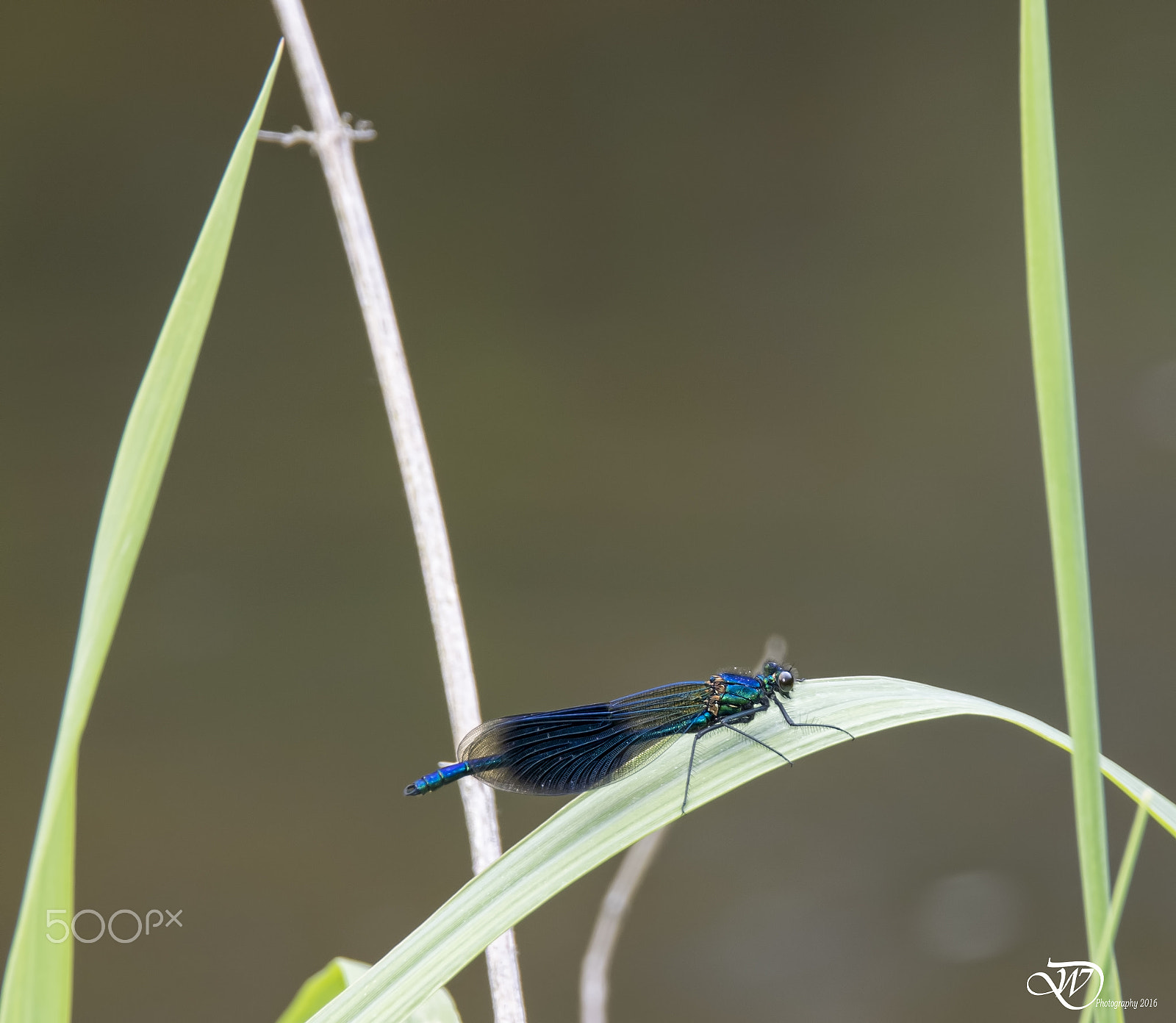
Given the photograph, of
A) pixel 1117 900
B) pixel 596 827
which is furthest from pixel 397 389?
pixel 1117 900

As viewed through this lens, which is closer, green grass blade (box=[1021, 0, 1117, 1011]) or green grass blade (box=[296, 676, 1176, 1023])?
green grass blade (box=[1021, 0, 1117, 1011])

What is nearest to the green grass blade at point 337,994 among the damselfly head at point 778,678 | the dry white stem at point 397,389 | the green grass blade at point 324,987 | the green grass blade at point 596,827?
the green grass blade at point 324,987

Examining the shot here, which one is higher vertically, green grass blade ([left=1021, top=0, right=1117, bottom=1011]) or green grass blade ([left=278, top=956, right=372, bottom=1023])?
green grass blade ([left=1021, top=0, right=1117, bottom=1011])

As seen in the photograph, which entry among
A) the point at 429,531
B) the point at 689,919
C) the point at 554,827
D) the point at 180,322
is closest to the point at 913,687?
the point at 554,827

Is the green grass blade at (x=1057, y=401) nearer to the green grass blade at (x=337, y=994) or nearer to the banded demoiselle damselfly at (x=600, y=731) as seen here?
the banded demoiselle damselfly at (x=600, y=731)

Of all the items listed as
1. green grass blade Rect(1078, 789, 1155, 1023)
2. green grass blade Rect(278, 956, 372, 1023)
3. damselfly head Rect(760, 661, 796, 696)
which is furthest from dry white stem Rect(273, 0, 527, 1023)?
green grass blade Rect(1078, 789, 1155, 1023)

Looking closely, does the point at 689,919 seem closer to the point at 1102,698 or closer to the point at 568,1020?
the point at 568,1020

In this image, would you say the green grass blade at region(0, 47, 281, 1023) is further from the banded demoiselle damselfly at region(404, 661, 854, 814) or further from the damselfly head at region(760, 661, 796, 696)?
the damselfly head at region(760, 661, 796, 696)

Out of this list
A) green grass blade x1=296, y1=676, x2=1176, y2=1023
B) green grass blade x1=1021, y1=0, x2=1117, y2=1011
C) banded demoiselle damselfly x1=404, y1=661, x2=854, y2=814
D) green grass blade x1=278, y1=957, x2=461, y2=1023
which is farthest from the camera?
banded demoiselle damselfly x1=404, y1=661, x2=854, y2=814
